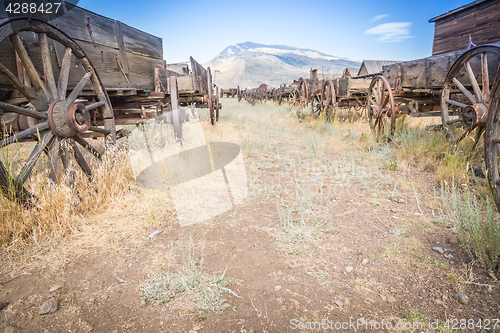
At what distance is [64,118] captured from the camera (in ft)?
7.47

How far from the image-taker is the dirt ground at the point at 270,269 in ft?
4.47

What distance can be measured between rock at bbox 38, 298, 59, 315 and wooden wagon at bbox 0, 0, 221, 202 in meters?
0.97

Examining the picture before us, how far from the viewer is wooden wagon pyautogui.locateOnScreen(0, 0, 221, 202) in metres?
2.01

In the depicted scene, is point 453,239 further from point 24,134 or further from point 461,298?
point 24,134

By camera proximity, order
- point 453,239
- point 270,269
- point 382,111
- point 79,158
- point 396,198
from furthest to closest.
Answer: point 382,111, point 396,198, point 79,158, point 453,239, point 270,269

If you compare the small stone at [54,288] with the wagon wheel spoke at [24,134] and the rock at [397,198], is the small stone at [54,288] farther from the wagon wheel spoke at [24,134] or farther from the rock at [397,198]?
the rock at [397,198]

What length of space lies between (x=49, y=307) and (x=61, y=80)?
85.6 inches

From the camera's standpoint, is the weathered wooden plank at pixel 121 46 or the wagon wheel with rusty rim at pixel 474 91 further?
the weathered wooden plank at pixel 121 46

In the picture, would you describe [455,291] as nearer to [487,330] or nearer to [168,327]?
[487,330]

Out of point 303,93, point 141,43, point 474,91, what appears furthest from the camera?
point 303,93

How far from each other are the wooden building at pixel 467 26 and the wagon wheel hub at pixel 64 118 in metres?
17.3

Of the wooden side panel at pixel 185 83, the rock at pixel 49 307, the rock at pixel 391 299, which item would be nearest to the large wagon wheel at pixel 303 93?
the wooden side panel at pixel 185 83

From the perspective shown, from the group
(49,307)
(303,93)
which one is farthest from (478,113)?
(303,93)

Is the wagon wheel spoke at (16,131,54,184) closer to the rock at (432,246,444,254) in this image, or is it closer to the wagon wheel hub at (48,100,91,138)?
the wagon wheel hub at (48,100,91,138)
